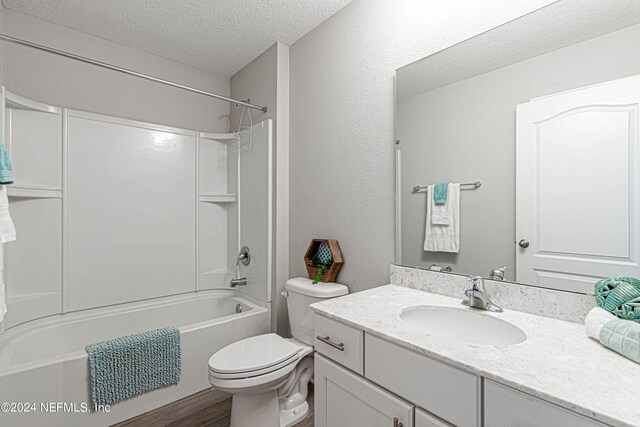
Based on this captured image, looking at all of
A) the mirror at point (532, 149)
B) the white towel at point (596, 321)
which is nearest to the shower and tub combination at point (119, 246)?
the mirror at point (532, 149)

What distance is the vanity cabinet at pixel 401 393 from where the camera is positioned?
67 cm

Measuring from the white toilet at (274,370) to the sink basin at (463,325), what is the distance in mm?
635

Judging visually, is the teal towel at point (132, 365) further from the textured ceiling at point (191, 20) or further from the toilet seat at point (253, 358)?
the textured ceiling at point (191, 20)

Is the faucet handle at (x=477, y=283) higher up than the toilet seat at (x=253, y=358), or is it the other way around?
the faucet handle at (x=477, y=283)

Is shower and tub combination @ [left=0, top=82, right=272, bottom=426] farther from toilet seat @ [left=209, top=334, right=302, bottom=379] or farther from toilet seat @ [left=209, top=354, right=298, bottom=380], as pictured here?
toilet seat @ [left=209, top=354, right=298, bottom=380]

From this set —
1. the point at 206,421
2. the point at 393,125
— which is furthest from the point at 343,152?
the point at 206,421

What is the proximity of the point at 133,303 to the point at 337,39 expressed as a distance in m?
2.44

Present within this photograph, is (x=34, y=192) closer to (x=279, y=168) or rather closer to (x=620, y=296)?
(x=279, y=168)

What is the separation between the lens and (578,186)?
102 cm

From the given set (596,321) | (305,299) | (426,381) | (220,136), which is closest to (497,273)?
(596,321)

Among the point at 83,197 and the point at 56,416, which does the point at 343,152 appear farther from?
the point at 56,416

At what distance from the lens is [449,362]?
0.77 m

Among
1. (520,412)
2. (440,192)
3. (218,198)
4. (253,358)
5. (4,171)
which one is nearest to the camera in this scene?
(520,412)

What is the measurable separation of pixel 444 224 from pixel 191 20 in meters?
2.07
